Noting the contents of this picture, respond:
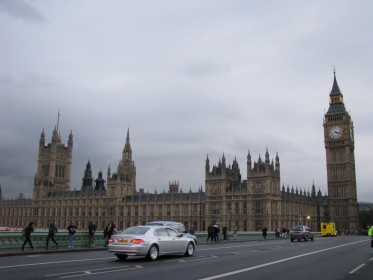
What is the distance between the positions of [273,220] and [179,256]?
69928 mm

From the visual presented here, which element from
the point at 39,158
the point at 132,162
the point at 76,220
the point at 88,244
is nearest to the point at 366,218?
the point at 132,162

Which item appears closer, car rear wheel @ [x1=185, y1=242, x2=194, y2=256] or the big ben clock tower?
car rear wheel @ [x1=185, y1=242, x2=194, y2=256]

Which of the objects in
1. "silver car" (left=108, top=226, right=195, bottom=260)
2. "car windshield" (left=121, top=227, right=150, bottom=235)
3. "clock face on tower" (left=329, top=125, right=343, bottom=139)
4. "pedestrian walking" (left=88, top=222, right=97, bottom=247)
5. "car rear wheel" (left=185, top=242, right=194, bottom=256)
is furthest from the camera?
"clock face on tower" (left=329, top=125, right=343, bottom=139)

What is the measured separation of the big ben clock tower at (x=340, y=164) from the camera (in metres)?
107

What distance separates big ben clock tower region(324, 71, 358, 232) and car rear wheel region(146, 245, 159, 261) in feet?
312

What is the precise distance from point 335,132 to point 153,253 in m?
106

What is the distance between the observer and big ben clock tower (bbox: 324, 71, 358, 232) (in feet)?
352

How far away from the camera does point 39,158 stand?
15300 cm

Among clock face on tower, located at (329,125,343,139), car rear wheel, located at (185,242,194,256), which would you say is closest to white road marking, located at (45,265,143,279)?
car rear wheel, located at (185,242,194,256)

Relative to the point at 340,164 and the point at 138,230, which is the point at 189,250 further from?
the point at 340,164

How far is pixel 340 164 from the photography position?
4439 inches

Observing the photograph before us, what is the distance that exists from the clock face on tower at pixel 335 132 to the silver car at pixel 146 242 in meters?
103

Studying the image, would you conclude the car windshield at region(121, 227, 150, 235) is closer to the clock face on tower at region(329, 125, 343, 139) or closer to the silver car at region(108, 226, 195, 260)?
the silver car at region(108, 226, 195, 260)

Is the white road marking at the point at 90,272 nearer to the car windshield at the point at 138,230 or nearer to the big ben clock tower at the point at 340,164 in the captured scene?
the car windshield at the point at 138,230
